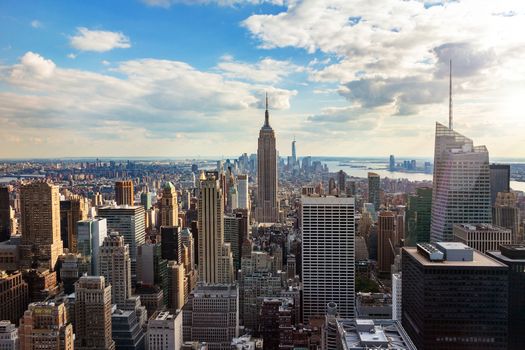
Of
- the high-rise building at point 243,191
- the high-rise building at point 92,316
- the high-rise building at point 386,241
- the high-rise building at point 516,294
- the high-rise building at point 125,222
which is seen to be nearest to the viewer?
the high-rise building at point 516,294

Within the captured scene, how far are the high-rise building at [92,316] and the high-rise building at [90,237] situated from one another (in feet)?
14.5

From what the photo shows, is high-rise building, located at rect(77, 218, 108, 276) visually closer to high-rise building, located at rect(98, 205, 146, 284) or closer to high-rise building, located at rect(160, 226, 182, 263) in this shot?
high-rise building, located at rect(98, 205, 146, 284)

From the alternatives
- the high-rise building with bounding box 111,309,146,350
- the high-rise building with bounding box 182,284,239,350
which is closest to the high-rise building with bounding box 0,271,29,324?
the high-rise building with bounding box 111,309,146,350

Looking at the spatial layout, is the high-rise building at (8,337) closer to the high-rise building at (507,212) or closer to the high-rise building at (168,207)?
the high-rise building at (168,207)

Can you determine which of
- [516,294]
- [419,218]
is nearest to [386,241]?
[419,218]

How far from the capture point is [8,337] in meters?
10.5

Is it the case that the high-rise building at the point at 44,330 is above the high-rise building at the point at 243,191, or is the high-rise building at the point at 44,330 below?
below

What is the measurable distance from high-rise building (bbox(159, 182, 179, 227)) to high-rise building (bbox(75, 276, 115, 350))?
39.4ft

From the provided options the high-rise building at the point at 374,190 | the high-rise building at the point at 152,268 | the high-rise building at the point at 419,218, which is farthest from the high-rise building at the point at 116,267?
the high-rise building at the point at 374,190

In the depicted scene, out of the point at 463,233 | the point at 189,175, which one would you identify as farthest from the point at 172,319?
the point at 189,175

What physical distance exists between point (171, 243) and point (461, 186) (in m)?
11.2

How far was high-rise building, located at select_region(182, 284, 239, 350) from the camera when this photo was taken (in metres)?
14.2

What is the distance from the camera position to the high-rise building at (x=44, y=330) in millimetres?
9438

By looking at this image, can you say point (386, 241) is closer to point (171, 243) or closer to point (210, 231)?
point (210, 231)
